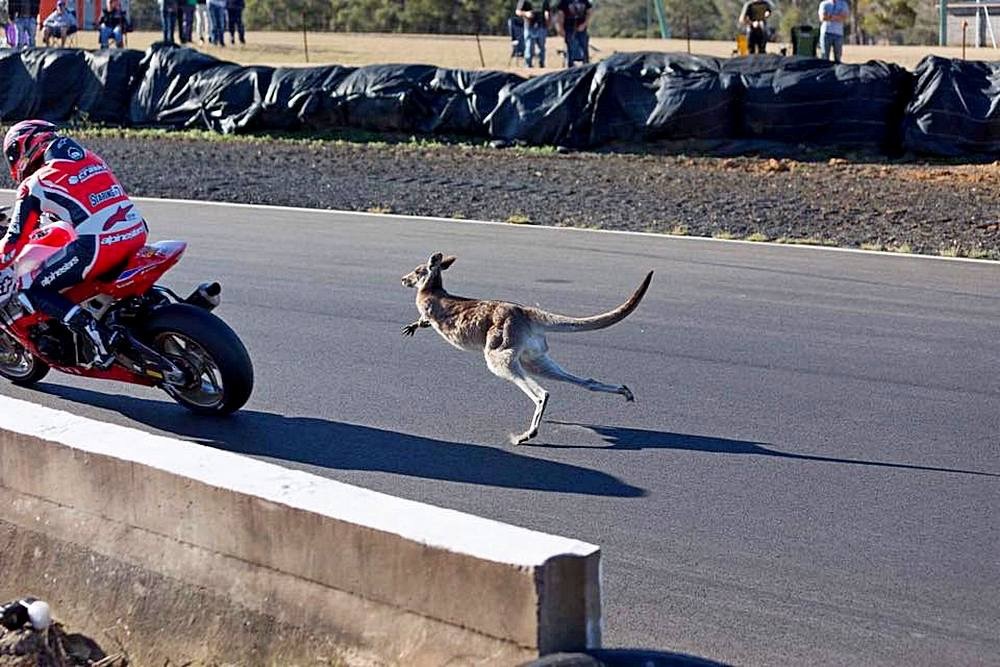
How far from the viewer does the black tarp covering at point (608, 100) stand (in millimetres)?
22281

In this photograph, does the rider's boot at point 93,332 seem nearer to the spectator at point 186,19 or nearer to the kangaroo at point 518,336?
the kangaroo at point 518,336

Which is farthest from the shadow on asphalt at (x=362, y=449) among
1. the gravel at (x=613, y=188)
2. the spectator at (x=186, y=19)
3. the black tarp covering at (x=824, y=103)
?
the spectator at (x=186, y=19)

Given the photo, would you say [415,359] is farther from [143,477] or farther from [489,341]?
[143,477]

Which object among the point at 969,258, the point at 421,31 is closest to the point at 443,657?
Result: the point at 969,258

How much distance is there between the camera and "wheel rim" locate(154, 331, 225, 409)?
865 centimetres

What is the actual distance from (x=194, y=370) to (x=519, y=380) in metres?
1.84

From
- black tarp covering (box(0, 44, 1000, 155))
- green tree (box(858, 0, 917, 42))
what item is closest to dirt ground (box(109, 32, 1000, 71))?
black tarp covering (box(0, 44, 1000, 155))

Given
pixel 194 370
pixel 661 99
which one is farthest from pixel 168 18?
pixel 194 370

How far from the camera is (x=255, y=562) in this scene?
499 cm

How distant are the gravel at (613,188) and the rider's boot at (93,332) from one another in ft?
28.8

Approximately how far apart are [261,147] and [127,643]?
65.1 ft

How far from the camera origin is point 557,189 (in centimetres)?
1966

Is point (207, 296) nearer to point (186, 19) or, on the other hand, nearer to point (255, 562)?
point (255, 562)

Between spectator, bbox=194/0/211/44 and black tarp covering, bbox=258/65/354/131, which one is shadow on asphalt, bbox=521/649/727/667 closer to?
black tarp covering, bbox=258/65/354/131
